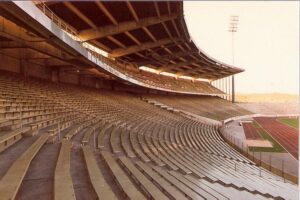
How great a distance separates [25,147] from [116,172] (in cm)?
241

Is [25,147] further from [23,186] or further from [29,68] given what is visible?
[29,68]

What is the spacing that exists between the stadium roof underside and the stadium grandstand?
81 mm

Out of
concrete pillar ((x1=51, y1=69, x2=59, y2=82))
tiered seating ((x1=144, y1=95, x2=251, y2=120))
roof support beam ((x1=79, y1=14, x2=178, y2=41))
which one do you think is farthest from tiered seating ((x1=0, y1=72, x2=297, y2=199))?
tiered seating ((x1=144, y1=95, x2=251, y2=120))

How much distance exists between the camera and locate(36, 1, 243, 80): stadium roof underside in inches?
763

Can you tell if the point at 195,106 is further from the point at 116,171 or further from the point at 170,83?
the point at 116,171

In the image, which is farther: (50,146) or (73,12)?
(73,12)

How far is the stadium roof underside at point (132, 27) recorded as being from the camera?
63.6 feet

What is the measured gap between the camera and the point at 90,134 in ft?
33.2

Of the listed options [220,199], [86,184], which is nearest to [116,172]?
[86,184]

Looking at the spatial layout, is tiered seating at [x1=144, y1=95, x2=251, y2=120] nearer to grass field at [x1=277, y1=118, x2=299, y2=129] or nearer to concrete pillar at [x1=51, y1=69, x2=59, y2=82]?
grass field at [x1=277, y1=118, x2=299, y2=129]

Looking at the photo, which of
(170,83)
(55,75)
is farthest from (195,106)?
(55,75)

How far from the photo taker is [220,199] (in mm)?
6090

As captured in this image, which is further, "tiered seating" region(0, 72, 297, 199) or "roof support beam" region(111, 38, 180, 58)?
"roof support beam" region(111, 38, 180, 58)

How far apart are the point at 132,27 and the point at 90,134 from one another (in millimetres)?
14469
